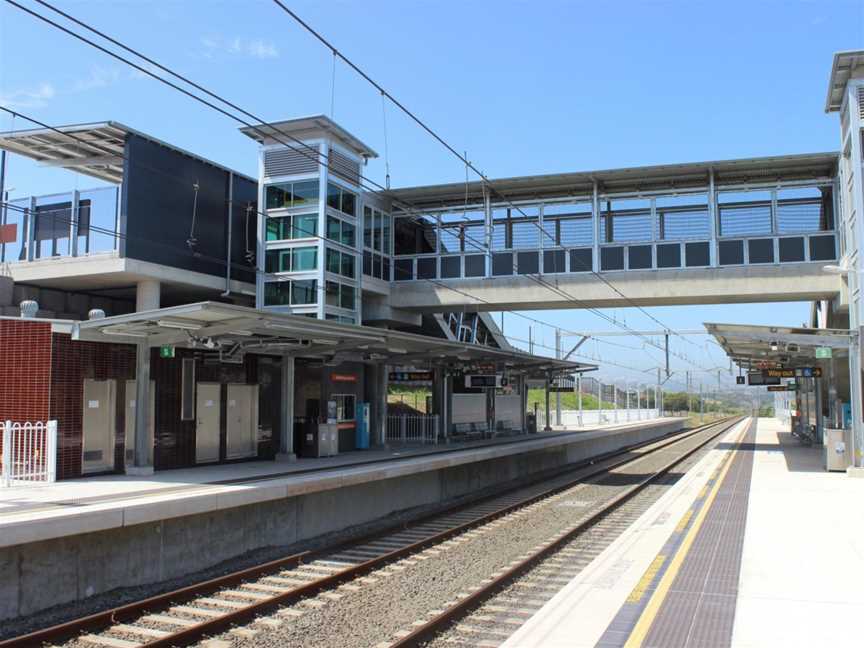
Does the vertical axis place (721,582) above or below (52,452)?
below

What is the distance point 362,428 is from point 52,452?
36.4 ft

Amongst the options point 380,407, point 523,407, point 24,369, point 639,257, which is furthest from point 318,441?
point 523,407

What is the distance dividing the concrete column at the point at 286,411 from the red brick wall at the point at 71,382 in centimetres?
443

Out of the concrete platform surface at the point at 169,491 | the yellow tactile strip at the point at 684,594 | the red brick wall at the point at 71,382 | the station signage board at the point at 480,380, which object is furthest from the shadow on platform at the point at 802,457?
the red brick wall at the point at 71,382

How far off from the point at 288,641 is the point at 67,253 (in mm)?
17525

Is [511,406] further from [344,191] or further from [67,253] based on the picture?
[67,253]

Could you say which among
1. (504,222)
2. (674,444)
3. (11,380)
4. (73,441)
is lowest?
(674,444)

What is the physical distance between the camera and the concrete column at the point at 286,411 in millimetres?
17906

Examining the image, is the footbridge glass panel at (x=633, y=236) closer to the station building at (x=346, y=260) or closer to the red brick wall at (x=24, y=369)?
the station building at (x=346, y=260)

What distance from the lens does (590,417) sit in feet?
171

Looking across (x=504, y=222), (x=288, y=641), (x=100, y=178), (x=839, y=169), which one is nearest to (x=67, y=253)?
(x=100, y=178)

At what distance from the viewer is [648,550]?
9852 millimetres

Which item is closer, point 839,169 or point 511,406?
point 839,169

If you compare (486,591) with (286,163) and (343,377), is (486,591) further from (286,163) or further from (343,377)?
(286,163)
